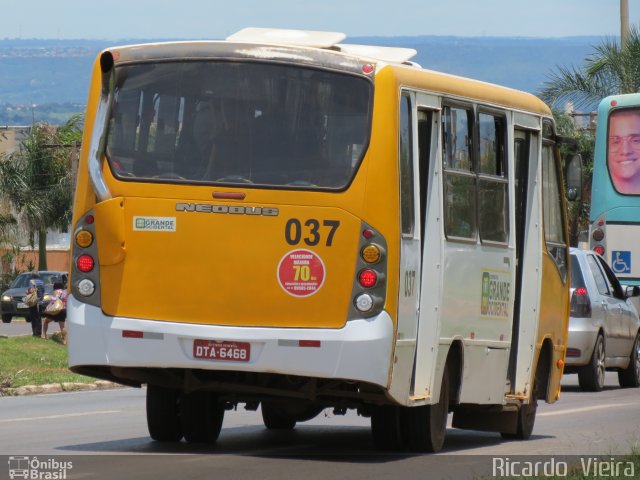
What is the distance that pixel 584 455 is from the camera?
1305cm

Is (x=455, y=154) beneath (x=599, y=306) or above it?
above

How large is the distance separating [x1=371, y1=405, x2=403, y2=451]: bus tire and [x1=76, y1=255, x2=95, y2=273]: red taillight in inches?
101

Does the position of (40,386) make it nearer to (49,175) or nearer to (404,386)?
(404,386)

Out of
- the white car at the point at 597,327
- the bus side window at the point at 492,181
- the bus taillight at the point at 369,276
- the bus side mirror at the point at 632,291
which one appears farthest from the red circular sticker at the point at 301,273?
the bus side mirror at the point at 632,291

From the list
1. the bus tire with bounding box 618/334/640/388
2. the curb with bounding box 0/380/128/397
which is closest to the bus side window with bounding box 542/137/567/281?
the bus tire with bounding box 618/334/640/388

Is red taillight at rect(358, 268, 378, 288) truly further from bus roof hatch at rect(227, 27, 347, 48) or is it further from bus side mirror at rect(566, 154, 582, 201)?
bus side mirror at rect(566, 154, 582, 201)

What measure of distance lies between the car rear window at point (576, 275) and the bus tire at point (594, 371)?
2.57 ft

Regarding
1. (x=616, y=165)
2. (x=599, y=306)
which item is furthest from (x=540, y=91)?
(x=599, y=306)

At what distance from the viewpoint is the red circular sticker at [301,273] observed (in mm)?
11680

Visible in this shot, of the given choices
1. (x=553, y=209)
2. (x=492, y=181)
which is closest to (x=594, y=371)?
(x=553, y=209)

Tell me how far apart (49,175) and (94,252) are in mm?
49174

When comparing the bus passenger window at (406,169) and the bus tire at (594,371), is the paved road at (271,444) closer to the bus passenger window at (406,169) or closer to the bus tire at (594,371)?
the bus passenger window at (406,169)

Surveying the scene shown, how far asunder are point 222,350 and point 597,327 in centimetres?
1154

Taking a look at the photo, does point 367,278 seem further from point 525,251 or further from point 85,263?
point 525,251
